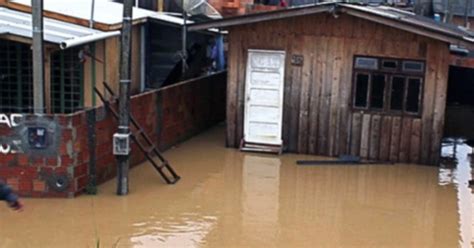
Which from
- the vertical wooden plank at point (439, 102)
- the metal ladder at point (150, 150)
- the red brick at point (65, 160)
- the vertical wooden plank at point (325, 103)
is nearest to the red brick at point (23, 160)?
the red brick at point (65, 160)

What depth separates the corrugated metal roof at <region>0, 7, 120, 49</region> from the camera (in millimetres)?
13141

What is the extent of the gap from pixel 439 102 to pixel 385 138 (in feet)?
4.08

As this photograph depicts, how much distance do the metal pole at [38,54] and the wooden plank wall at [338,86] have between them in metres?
4.84

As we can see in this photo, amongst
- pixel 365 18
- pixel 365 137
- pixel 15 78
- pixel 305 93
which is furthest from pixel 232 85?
pixel 15 78

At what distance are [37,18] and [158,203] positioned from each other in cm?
336

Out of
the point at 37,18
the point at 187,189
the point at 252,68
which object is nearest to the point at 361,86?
the point at 252,68

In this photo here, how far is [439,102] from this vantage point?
1404 cm

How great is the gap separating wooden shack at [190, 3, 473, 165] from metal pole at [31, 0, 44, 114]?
4.49m

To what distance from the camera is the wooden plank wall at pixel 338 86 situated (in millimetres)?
14078

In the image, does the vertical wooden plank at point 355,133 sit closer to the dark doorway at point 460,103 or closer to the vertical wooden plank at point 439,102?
the vertical wooden plank at point 439,102

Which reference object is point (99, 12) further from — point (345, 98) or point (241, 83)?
point (345, 98)

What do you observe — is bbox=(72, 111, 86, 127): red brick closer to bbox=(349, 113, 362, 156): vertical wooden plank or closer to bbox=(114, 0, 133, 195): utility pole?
bbox=(114, 0, 133, 195): utility pole

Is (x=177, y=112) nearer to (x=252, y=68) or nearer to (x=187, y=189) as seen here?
(x=252, y=68)

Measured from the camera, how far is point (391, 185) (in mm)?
12828
